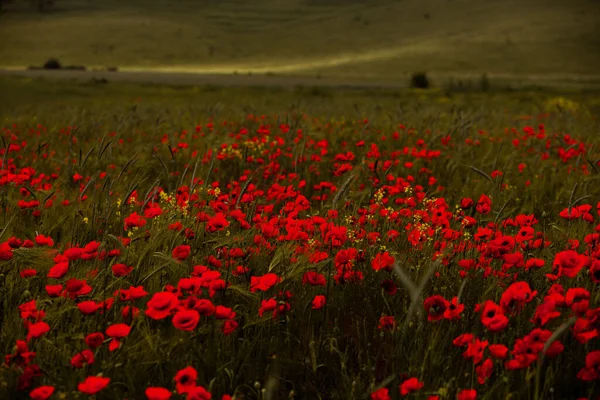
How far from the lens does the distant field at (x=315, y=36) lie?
5441 centimetres

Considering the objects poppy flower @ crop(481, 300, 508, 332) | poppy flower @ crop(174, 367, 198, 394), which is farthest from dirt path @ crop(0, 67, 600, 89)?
poppy flower @ crop(174, 367, 198, 394)

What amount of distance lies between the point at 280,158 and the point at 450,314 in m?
3.52

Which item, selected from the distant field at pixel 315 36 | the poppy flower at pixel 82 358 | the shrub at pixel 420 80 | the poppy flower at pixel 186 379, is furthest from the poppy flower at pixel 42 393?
the distant field at pixel 315 36

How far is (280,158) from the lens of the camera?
5.05 meters

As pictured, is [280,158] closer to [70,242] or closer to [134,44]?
[70,242]

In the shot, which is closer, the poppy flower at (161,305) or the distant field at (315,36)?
the poppy flower at (161,305)

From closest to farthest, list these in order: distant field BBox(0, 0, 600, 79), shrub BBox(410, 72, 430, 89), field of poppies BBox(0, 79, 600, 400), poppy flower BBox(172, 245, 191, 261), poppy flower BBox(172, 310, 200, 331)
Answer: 1. poppy flower BBox(172, 310, 200, 331)
2. field of poppies BBox(0, 79, 600, 400)
3. poppy flower BBox(172, 245, 191, 261)
4. shrub BBox(410, 72, 430, 89)
5. distant field BBox(0, 0, 600, 79)

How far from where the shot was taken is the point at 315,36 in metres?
74.1

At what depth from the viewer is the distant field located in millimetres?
54406

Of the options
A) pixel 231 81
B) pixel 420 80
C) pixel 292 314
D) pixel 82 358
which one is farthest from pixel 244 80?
pixel 82 358

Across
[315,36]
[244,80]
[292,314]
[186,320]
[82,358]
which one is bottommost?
[244,80]

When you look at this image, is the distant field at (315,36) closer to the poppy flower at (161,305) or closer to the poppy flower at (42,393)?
the poppy flower at (161,305)

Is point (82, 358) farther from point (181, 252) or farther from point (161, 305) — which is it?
point (181, 252)

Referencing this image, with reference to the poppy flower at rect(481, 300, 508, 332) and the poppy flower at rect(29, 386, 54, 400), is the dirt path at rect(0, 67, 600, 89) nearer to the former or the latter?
the poppy flower at rect(481, 300, 508, 332)
